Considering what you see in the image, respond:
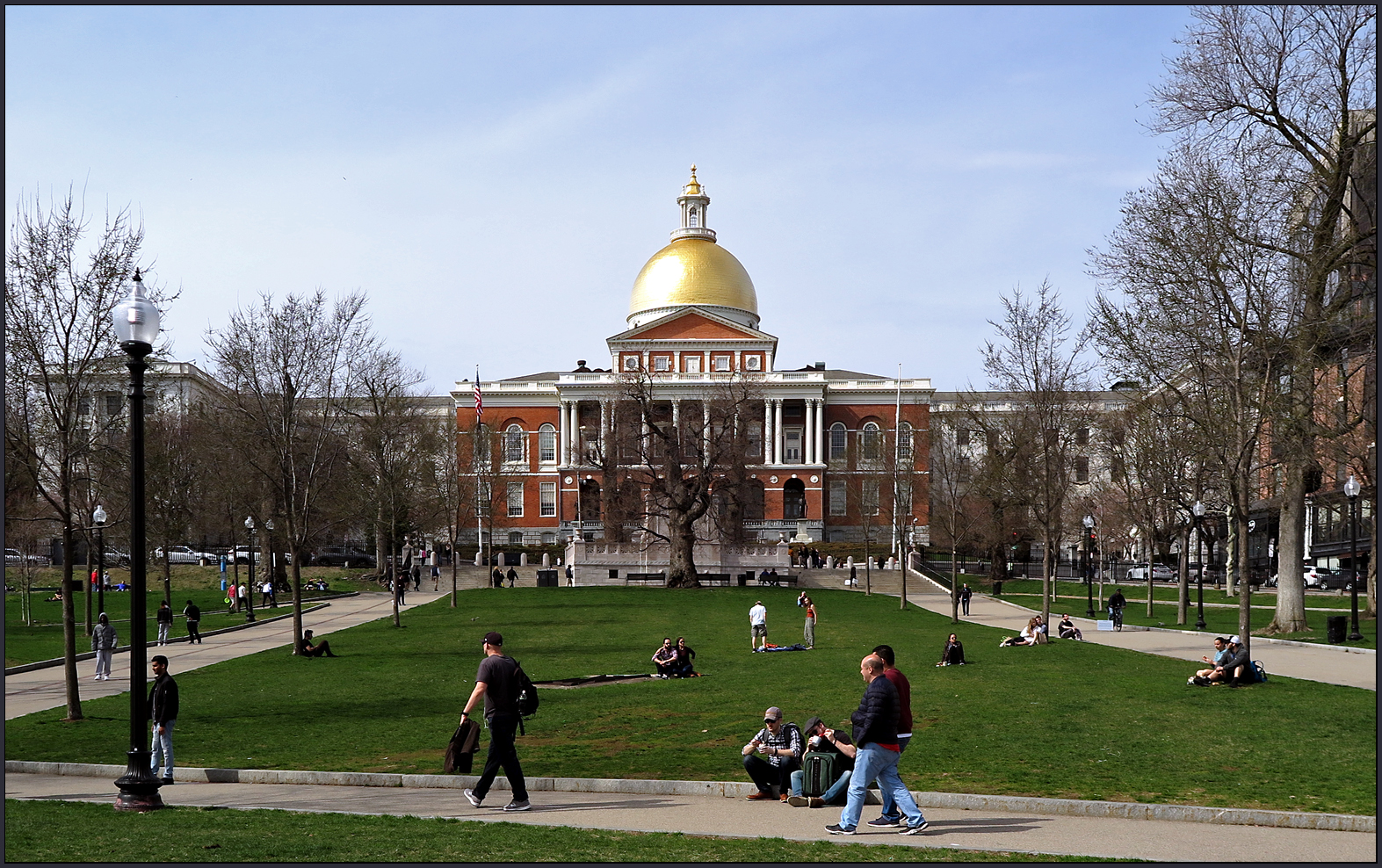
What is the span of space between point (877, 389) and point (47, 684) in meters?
83.5

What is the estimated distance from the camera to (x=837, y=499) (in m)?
103

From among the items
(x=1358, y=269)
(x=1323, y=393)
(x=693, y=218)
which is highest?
(x=693, y=218)

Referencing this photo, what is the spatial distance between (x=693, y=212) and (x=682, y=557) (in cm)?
5716

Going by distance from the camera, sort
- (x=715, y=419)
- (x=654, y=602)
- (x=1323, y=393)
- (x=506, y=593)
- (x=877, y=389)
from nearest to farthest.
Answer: (x=1323, y=393) → (x=654, y=602) → (x=506, y=593) → (x=715, y=419) → (x=877, y=389)

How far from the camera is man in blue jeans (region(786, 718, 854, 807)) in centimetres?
1267

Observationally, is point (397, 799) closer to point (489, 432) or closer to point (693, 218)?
point (489, 432)

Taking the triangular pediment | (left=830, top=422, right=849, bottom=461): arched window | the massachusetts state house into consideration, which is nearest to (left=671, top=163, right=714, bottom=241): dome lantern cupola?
the massachusetts state house

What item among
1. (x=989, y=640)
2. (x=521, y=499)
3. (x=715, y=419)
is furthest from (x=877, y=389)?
(x=989, y=640)

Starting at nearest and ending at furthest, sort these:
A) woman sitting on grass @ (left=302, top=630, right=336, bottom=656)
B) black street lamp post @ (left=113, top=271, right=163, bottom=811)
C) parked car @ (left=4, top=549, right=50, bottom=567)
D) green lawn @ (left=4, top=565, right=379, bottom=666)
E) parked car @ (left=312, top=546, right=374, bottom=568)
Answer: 1. black street lamp post @ (left=113, top=271, right=163, bottom=811)
2. woman sitting on grass @ (left=302, top=630, right=336, bottom=656)
3. green lawn @ (left=4, top=565, right=379, bottom=666)
4. parked car @ (left=4, top=549, right=50, bottom=567)
5. parked car @ (left=312, top=546, right=374, bottom=568)

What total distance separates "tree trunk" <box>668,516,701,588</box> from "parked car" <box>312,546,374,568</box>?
26537 mm

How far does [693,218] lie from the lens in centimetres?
10825

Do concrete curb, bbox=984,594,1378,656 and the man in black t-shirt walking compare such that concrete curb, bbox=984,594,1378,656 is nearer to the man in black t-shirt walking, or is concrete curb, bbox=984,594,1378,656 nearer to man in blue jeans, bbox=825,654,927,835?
man in blue jeans, bbox=825,654,927,835

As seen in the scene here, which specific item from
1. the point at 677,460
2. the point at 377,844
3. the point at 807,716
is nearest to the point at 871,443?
the point at 677,460

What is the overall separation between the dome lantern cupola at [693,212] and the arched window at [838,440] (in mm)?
20116
